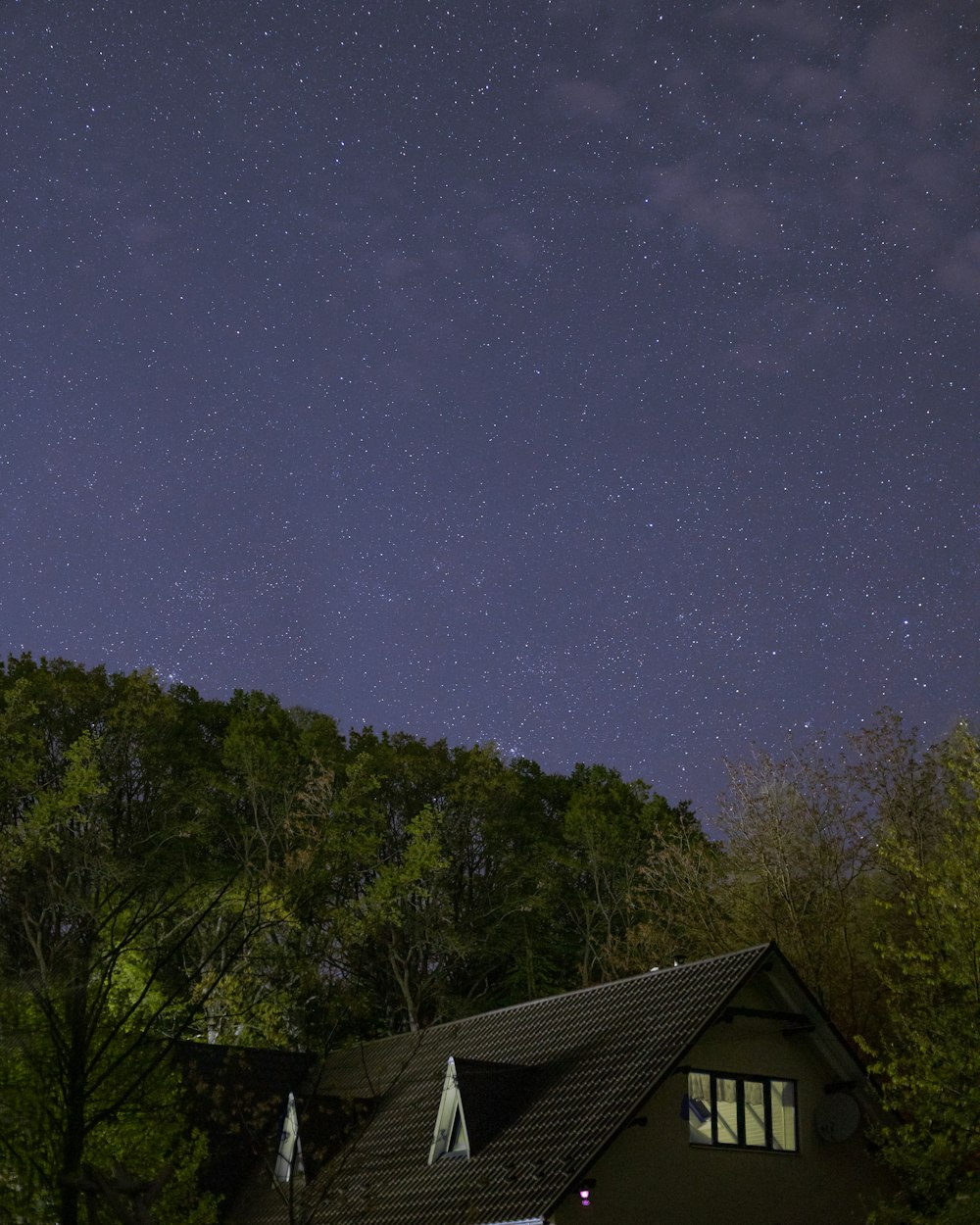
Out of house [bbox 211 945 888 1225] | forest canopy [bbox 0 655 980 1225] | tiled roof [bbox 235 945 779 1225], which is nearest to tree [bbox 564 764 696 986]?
forest canopy [bbox 0 655 980 1225]

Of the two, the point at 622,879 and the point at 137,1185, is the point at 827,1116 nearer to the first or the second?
the point at 137,1185

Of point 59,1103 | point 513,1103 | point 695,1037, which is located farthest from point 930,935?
point 59,1103

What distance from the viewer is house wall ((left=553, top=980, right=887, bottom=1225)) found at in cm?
2364

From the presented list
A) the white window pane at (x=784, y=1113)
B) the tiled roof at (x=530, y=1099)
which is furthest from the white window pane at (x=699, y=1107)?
the white window pane at (x=784, y=1113)

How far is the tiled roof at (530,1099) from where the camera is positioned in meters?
23.3

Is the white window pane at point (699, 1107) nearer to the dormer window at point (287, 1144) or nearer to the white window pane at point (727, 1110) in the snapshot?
the white window pane at point (727, 1110)

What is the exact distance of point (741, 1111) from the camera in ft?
84.6

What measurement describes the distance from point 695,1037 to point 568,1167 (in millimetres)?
3343

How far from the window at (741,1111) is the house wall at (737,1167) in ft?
0.53

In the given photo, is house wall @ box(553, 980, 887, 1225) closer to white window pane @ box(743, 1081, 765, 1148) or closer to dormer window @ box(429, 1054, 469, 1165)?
white window pane @ box(743, 1081, 765, 1148)

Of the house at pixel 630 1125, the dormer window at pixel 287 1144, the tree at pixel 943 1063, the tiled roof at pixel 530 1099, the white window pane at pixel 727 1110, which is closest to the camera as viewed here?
the tiled roof at pixel 530 1099

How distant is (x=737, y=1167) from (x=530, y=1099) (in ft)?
12.6

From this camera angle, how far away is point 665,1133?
2450cm

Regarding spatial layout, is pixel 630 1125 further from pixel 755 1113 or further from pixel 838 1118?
pixel 838 1118
